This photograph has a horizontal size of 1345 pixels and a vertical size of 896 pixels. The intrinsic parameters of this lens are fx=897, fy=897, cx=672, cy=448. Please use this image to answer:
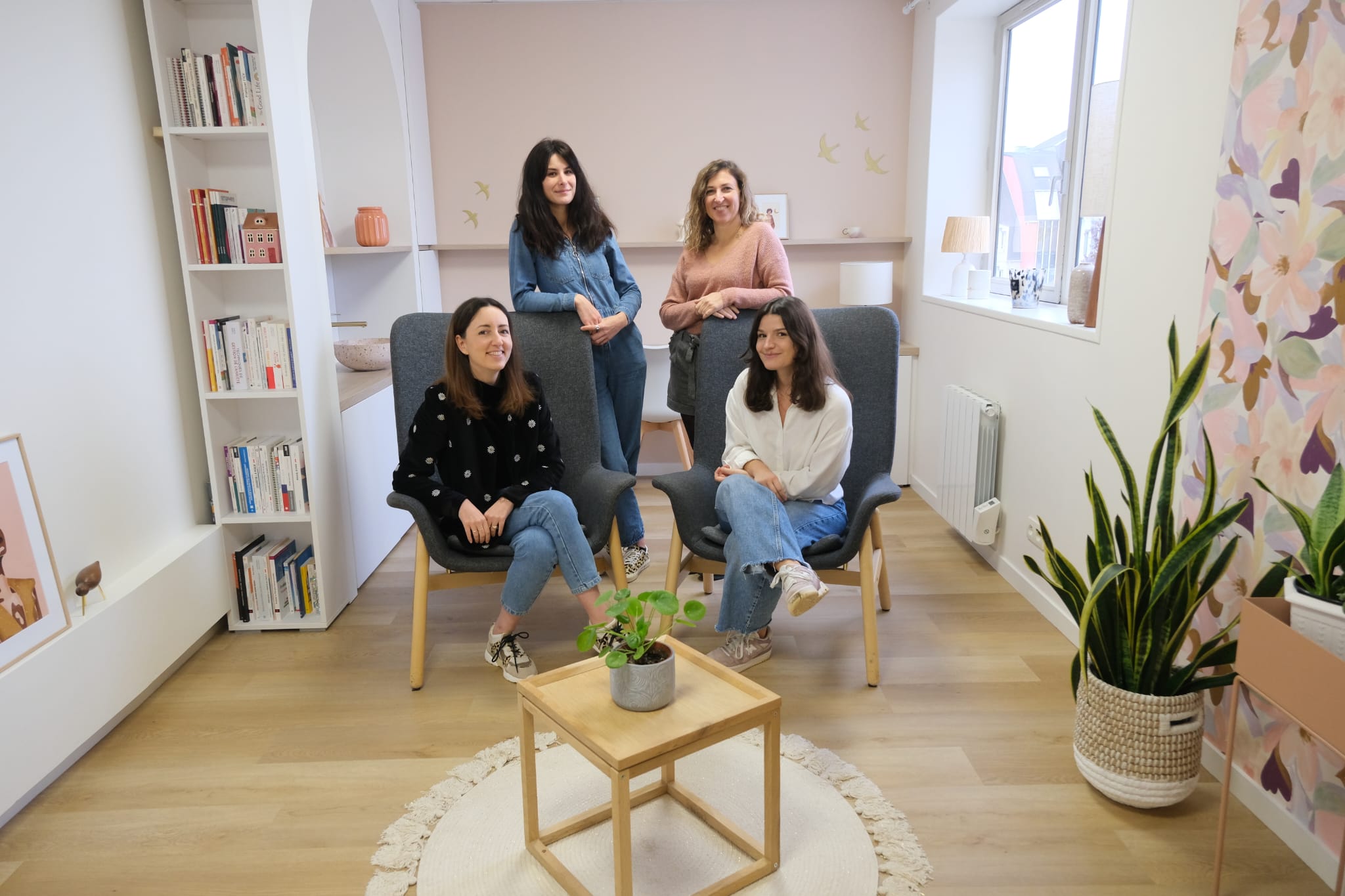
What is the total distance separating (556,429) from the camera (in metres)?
2.85

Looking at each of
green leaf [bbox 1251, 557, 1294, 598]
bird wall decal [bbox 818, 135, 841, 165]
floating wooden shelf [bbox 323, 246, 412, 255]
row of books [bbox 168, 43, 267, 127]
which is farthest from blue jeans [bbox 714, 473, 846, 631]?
bird wall decal [bbox 818, 135, 841, 165]

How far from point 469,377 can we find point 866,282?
2350 mm

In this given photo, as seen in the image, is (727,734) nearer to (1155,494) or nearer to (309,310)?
(1155,494)

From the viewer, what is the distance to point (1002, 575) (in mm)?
3215

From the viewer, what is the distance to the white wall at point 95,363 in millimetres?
2023

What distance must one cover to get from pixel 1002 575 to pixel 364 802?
7.40 feet

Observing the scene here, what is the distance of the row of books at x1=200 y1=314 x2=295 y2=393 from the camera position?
105 inches

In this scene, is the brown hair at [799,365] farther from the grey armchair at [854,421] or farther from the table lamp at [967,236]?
the table lamp at [967,236]

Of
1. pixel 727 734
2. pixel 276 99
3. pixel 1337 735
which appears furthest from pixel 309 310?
pixel 1337 735

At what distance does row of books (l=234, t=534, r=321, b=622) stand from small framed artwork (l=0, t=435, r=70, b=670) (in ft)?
2.40

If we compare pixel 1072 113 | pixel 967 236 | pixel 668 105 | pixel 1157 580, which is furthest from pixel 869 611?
pixel 668 105

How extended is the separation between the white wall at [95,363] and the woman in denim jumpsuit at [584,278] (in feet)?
3.43

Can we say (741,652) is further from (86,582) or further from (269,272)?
(269,272)

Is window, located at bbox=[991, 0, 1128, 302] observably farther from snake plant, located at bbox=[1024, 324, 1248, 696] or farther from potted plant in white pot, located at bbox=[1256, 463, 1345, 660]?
potted plant in white pot, located at bbox=[1256, 463, 1345, 660]
